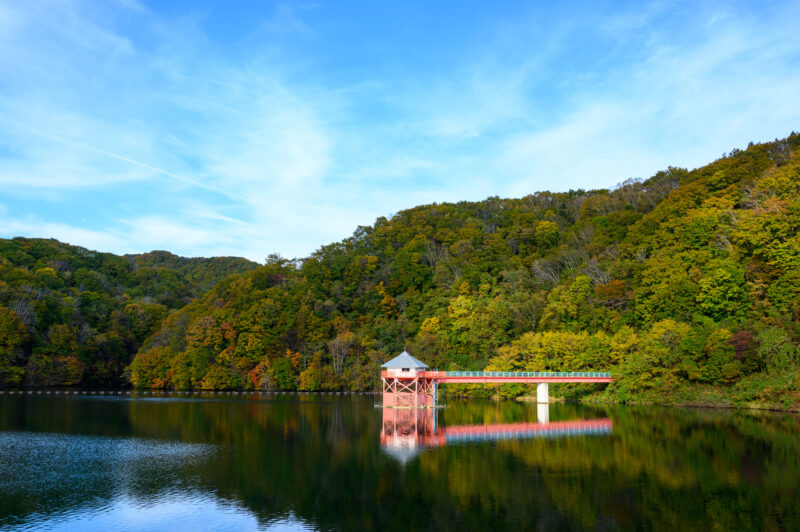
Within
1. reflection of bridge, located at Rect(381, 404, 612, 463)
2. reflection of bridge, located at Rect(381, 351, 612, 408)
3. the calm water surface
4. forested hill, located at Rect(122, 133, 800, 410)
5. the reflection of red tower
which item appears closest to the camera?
the calm water surface

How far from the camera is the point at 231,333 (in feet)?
249

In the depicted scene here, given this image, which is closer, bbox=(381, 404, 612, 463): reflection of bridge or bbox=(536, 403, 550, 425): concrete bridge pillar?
bbox=(381, 404, 612, 463): reflection of bridge

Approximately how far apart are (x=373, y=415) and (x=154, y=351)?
5035cm

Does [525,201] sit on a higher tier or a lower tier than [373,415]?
higher

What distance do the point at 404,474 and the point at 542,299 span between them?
1804 inches

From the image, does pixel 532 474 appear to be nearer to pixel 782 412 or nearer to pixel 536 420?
pixel 536 420

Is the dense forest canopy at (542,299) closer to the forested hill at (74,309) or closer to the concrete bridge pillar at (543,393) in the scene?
the forested hill at (74,309)

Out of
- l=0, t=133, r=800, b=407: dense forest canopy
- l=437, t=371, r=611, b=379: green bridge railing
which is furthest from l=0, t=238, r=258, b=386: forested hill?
l=437, t=371, r=611, b=379: green bridge railing

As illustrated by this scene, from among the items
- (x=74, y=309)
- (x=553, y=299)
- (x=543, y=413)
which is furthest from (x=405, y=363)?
(x=74, y=309)

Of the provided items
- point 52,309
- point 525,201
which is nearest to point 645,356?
point 525,201

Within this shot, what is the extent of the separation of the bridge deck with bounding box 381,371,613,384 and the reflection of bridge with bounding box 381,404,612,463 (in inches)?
317

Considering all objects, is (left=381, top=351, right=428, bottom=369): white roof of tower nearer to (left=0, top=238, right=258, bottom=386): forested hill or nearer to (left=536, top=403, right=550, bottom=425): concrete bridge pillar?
(left=536, top=403, right=550, bottom=425): concrete bridge pillar

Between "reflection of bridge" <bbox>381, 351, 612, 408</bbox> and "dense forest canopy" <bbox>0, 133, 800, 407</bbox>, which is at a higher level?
"dense forest canopy" <bbox>0, 133, 800, 407</bbox>

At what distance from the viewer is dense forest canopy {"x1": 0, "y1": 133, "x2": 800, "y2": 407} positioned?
142ft
